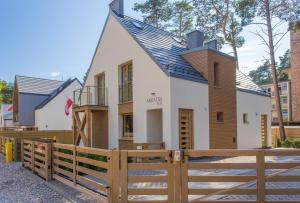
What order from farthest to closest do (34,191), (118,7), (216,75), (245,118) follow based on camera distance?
(245,118) → (118,7) → (216,75) → (34,191)

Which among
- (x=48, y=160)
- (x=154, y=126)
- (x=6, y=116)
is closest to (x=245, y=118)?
(x=154, y=126)

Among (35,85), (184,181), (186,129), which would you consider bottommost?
(184,181)

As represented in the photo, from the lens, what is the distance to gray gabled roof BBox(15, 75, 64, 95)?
32906 millimetres

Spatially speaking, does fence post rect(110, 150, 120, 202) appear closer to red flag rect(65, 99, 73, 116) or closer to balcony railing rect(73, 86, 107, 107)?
balcony railing rect(73, 86, 107, 107)

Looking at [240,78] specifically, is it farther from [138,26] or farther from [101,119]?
[101,119]

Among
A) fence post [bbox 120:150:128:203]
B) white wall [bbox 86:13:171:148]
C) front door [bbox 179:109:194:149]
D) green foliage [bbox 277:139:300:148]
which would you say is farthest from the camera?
green foliage [bbox 277:139:300:148]

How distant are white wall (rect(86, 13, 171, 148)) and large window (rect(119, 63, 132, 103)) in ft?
0.99

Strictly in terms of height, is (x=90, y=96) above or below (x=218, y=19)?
below

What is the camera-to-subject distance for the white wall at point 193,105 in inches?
513

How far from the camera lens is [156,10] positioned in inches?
1265

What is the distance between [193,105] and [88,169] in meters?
8.22

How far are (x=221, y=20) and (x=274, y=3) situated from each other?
23.0 ft

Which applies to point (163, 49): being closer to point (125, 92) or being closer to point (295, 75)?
point (125, 92)

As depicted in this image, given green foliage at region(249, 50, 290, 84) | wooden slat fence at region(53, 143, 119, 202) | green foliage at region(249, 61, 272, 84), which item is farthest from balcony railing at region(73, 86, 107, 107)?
green foliage at region(249, 61, 272, 84)
